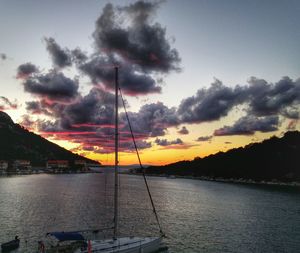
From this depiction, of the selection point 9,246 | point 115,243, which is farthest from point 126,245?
point 9,246

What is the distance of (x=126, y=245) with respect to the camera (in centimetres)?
4409

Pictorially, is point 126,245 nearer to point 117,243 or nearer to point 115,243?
point 117,243

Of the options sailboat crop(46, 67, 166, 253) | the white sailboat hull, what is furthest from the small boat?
the white sailboat hull

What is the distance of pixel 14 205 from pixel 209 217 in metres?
71.5

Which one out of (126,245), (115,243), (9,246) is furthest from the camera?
(9,246)

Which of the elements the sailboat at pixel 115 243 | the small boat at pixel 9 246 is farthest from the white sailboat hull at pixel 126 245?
the small boat at pixel 9 246

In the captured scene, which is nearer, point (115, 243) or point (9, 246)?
point (115, 243)

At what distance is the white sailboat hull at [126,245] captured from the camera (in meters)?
41.4

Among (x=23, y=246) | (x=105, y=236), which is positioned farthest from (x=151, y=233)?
(x=23, y=246)

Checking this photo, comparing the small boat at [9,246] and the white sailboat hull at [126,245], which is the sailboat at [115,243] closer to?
the white sailboat hull at [126,245]

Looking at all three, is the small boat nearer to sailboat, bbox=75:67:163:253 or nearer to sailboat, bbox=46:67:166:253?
sailboat, bbox=46:67:166:253

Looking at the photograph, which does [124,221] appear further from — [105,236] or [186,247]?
[186,247]

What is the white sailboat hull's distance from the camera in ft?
136

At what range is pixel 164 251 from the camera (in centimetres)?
5525
